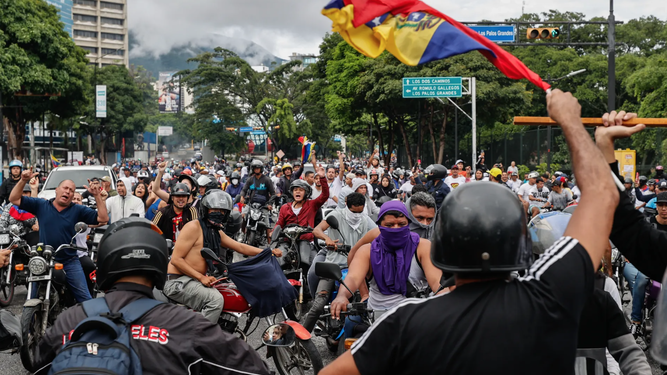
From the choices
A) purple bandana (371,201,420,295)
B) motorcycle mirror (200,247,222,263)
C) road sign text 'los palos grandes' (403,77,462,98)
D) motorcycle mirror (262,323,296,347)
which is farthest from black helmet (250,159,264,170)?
road sign text 'los palos grandes' (403,77,462,98)

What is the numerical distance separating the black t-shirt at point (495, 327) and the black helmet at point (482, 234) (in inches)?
2.4

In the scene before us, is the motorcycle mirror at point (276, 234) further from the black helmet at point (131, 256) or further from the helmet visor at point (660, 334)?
the helmet visor at point (660, 334)

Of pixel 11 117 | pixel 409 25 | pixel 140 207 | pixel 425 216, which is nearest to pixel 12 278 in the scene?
pixel 140 207

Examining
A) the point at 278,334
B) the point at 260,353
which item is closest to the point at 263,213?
the point at 260,353

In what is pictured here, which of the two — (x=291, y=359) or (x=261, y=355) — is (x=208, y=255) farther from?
(x=261, y=355)

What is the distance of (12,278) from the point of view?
9.95 meters

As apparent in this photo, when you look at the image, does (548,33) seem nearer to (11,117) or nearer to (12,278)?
(12,278)

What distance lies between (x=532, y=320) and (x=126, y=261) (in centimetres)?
148

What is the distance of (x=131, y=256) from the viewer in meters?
2.71

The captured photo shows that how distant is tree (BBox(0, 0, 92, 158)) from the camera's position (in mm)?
33344

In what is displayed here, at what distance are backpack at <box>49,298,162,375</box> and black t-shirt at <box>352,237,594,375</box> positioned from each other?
768 mm

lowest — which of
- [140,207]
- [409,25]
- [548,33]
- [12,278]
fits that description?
[12,278]

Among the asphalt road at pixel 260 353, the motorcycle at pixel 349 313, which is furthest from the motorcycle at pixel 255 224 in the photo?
the motorcycle at pixel 349 313

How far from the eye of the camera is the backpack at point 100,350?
7.45 ft
